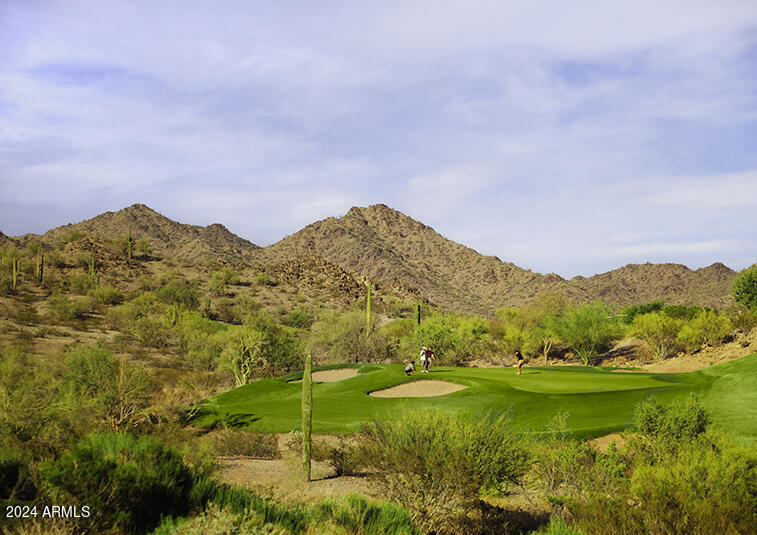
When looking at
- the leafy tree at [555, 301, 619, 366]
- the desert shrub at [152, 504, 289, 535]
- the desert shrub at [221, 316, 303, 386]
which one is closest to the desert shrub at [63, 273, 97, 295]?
the desert shrub at [221, 316, 303, 386]

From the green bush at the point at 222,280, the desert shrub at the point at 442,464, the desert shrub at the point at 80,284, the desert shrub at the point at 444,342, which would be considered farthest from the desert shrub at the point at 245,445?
the green bush at the point at 222,280

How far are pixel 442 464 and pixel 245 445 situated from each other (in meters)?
12.2

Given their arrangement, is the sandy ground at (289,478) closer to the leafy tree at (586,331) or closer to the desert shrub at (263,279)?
the leafy tree at (586,331)

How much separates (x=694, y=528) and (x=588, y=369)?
29264 millimetres

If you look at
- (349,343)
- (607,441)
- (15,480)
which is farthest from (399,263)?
(15,480)

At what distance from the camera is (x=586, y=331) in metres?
51.0

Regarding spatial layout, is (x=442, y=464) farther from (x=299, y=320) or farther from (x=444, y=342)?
(x=299, y=320)

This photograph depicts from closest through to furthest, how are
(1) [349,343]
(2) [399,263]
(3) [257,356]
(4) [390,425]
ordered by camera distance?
(4) [390,425]
(3) [257,356]
(1) [349,343]
(2) [399,263]

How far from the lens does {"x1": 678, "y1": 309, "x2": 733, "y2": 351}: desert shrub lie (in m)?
43.7

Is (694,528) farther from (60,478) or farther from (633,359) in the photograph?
(633,359)

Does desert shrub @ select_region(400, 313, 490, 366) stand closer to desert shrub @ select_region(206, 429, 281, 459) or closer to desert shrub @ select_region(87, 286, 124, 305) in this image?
desert shrub @ select_region(206, 429, 281, 459)

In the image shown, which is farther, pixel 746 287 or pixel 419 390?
pixel 746 287

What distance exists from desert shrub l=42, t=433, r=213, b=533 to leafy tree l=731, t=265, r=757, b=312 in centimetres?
6474

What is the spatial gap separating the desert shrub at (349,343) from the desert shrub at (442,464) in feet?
125
